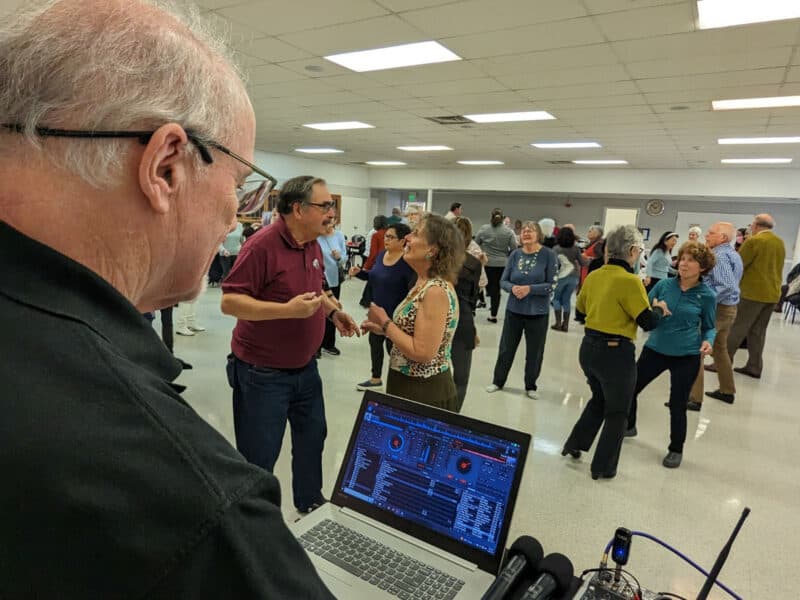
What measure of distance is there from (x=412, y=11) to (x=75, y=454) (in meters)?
3.71

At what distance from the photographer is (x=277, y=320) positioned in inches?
75.7

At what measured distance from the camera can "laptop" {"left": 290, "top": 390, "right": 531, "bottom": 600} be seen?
0.99 m

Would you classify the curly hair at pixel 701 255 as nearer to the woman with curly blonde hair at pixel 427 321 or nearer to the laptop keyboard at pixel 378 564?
the woman with curly blonde hair at pixel 427 321

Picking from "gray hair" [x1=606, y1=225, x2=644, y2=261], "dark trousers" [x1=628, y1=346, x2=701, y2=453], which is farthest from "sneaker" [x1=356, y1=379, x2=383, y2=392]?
"gray hair" [x1=606, y1=225, x2=644, y2=261]

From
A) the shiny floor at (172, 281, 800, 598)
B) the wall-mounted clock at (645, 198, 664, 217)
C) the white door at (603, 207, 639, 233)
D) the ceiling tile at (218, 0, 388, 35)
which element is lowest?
the shiny floor at (172, 281, 800, 598)

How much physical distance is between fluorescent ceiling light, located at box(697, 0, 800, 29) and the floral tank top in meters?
2.64

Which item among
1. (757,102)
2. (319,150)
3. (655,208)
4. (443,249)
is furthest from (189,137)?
(655,208)

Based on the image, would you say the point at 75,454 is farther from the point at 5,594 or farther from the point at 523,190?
the point at 523,190

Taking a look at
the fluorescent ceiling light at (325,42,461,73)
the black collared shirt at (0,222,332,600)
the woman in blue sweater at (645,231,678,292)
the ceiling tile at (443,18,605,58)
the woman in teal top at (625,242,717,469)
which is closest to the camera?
the black collared shirt at (0,222,332,600)

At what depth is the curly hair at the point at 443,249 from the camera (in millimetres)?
2150

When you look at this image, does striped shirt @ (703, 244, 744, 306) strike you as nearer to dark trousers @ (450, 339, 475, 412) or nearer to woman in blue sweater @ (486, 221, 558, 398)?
woman in blue sweater @ (486, 221, 558, 398)

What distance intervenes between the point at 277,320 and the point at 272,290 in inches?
4.8

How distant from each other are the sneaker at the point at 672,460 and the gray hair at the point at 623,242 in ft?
4.47

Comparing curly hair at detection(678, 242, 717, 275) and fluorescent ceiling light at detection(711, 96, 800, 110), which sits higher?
fluorescent ceiling light at detection(711, 96, 800, 110)
